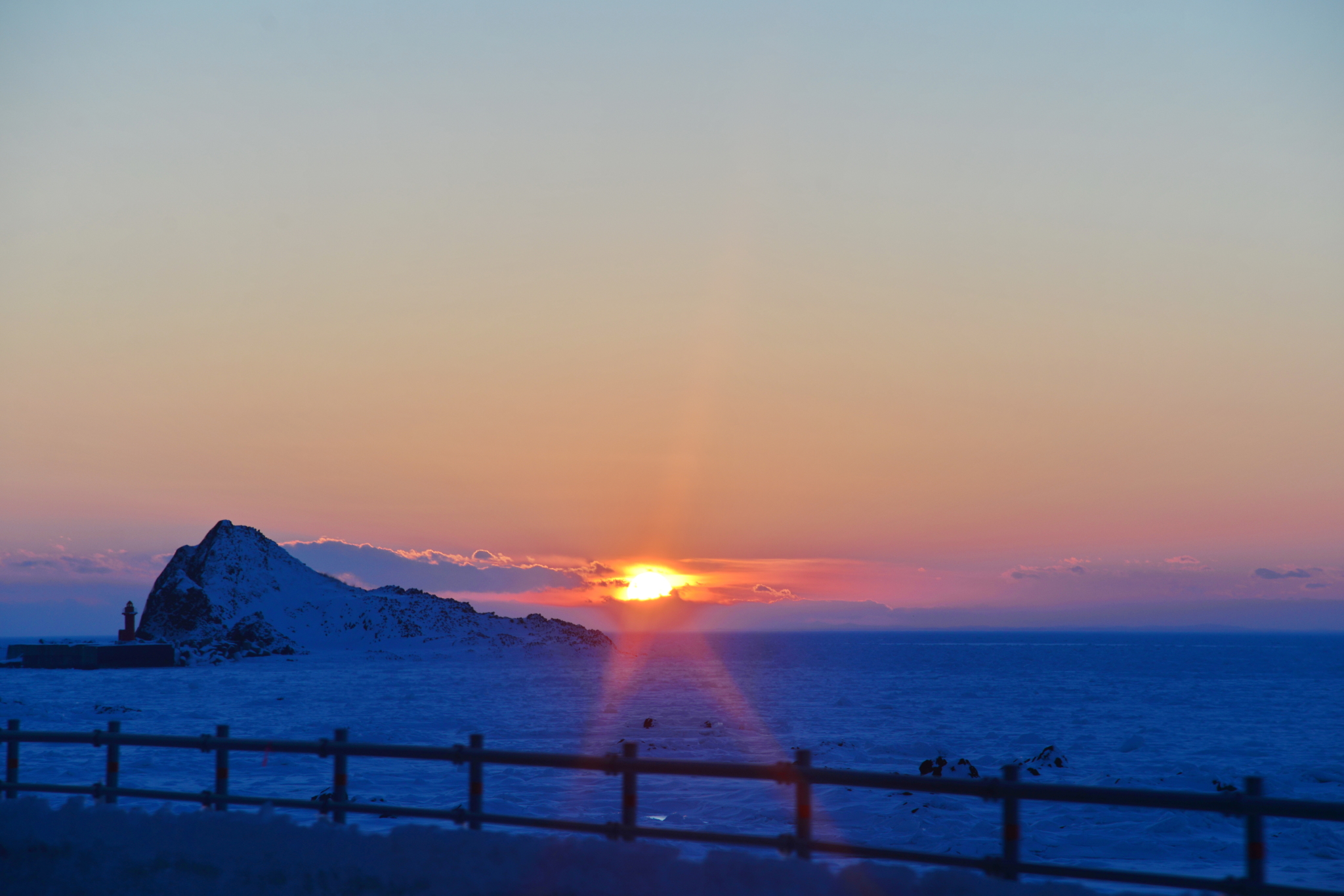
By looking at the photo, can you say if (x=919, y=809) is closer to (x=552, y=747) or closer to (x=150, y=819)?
(x=150, y=819)

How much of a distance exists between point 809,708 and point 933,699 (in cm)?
1516

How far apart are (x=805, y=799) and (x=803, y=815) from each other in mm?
128

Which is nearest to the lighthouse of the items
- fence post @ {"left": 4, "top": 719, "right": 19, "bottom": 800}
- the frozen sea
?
the frozen sea

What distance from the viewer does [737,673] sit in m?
158

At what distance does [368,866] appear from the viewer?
31.9 ft

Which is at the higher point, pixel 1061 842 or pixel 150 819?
pixel 150 819

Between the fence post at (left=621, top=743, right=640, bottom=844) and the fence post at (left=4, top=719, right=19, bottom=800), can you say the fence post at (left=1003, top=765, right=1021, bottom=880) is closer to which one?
the fence post at (left=621, top=743, right=640, bottom=844)

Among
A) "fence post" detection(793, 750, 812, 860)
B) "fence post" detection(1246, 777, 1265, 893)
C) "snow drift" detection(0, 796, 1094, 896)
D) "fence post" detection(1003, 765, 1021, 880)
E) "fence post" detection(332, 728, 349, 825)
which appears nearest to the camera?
"fence post" detection(1246, 777, 1265, 893)

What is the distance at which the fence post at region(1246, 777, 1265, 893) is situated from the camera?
7766 mm

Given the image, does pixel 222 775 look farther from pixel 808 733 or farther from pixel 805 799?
pixel 808 733

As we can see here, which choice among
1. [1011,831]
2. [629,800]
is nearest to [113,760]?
[629,800]

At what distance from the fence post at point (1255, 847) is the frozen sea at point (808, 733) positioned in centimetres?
1848

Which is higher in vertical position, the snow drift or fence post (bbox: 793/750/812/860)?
fence post (bbox: 793/750/812/860)

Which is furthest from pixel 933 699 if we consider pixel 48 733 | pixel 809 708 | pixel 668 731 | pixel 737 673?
pixel 48 733
